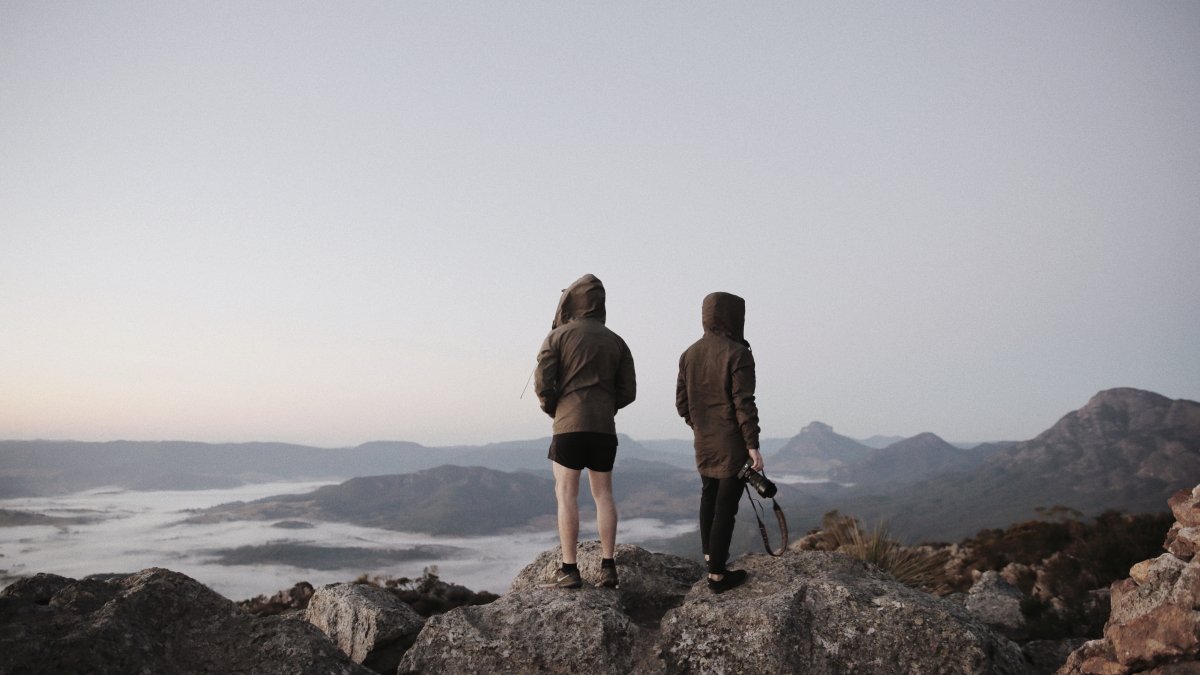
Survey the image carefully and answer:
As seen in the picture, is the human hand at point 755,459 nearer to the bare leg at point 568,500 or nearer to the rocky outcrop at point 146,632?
the bare leg at point 568,500

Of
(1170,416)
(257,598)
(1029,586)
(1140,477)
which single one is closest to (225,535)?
(257,598)

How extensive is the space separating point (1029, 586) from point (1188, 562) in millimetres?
10855

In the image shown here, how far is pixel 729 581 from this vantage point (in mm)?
6637

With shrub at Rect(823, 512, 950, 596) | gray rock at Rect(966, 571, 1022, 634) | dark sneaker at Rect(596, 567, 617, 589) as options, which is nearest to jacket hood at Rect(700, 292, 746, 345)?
dark sneaker at Rect(596, 567, 617, 589)

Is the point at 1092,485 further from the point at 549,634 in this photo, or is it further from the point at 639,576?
the point at 549,634

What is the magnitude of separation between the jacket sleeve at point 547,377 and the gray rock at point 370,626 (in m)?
3.04

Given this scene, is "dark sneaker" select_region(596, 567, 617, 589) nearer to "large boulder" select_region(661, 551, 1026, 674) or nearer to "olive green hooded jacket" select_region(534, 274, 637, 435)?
"large boulder" select_region(661, 551, 1026, 674)

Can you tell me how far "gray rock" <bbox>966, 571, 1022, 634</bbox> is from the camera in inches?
415

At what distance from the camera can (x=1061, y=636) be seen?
898 cm

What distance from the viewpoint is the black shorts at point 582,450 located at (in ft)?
21.0

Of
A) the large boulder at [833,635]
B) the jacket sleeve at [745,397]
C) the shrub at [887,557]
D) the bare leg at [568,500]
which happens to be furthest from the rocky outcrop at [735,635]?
the shrub at [887,557]

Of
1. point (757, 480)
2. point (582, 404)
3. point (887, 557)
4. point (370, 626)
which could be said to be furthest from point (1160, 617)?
point (887, 557)

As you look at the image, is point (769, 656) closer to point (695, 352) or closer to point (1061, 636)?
point (695, 352)

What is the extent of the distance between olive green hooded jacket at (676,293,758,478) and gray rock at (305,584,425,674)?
3.71 meters
